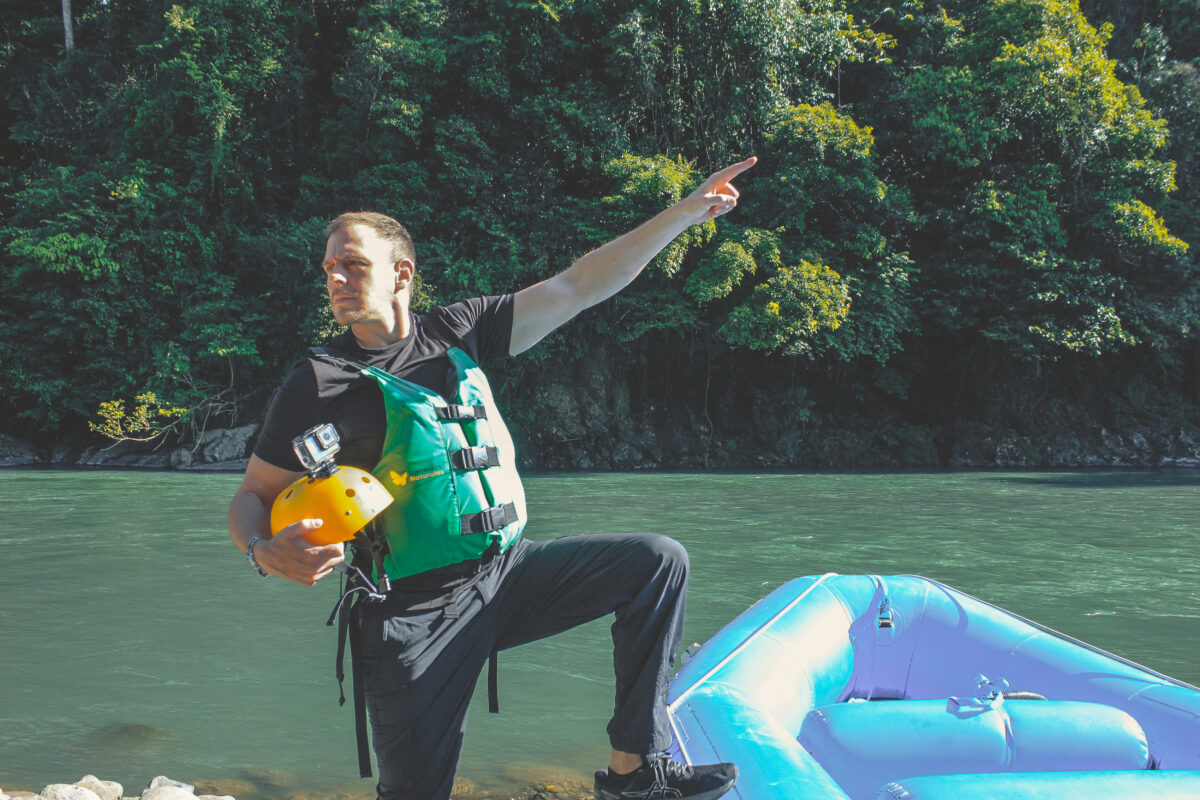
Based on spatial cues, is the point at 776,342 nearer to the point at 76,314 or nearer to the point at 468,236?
the point at 468,236

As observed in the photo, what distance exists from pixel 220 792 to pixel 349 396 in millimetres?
2329

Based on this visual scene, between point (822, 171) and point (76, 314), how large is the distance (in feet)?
48.8

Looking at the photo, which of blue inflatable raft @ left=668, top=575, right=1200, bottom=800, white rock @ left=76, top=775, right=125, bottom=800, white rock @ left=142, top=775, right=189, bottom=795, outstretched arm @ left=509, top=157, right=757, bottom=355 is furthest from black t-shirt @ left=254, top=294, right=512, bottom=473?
white rock @ left=76, top=775, right=125, bottom=800

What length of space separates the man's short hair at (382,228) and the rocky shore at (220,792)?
2.16m

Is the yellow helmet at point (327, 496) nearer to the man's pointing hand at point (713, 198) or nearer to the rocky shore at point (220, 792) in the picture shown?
the man's pointing hand at point (713, 198)

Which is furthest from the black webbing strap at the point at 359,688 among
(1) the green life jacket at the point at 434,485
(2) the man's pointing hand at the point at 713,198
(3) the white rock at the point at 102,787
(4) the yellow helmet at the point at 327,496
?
(3) the white rock at the point at 102,787

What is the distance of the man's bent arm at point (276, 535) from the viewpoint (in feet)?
4.74

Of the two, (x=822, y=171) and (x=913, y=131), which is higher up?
(x=913, y=131)

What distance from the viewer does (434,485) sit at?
168 centimetres

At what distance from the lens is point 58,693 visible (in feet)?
13.6

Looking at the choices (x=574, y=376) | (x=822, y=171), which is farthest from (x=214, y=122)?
(x=822, y=171)

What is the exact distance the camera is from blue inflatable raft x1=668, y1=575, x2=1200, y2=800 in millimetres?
1938

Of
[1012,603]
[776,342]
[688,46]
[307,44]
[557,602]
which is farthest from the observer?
[307,44]

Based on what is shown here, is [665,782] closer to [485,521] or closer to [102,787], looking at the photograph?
[485,521]
